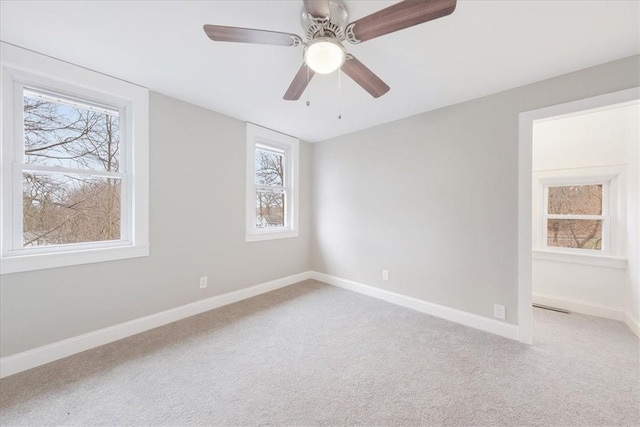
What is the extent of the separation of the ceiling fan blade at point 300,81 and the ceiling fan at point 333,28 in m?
0.05

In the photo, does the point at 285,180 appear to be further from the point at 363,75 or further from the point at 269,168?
the point at 363,75

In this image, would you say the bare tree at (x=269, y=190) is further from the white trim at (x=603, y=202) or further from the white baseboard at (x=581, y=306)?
the white baseboard at (x=581, y=306)

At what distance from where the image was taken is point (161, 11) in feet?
4.68

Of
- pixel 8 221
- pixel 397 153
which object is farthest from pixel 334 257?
pixel 8 221

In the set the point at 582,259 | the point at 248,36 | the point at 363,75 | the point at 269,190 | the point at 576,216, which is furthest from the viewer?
the point at 269,190

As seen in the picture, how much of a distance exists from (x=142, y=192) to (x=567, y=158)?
185 inches

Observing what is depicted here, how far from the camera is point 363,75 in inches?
64.4

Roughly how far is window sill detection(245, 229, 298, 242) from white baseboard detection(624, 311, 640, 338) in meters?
3.71

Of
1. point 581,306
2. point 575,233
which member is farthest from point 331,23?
point 581,306

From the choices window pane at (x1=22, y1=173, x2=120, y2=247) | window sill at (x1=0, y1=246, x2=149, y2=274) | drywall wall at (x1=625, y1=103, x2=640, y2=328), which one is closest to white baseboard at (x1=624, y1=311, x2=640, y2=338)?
drywall wall at (x1=625, y1=103, x2=640, y2=328)

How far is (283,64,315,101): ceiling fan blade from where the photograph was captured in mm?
1571

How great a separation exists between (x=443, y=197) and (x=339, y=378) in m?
2.04

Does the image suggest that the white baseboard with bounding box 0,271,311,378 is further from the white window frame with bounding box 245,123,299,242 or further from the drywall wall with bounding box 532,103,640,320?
the drywall wall with bounding box 532,103,640,320

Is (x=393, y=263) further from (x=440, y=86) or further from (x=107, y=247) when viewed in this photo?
(x=107, y=247)
